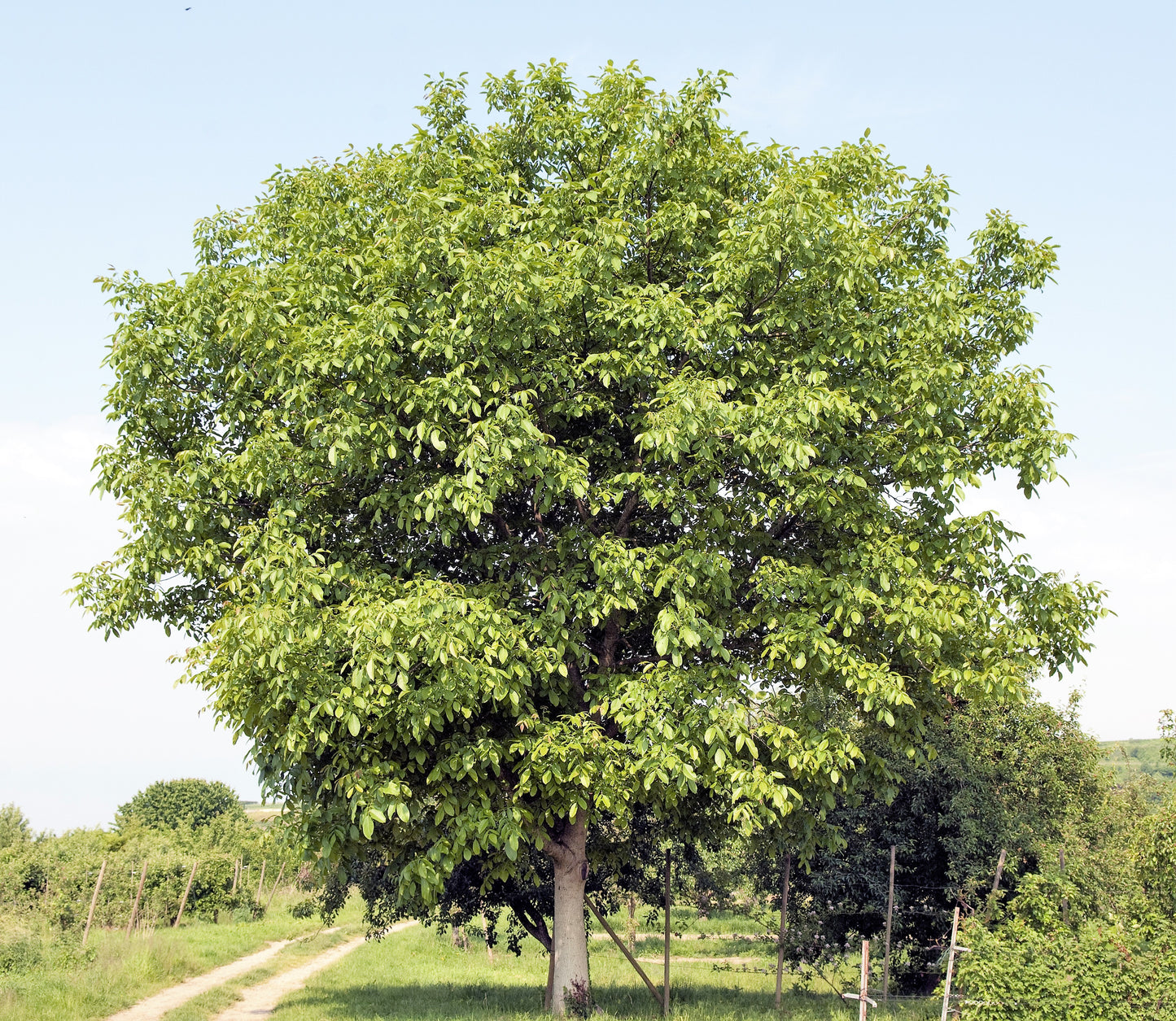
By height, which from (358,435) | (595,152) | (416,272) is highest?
(595,152)

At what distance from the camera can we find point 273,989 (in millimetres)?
21703

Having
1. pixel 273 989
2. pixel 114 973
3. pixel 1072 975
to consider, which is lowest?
pixel 273 989

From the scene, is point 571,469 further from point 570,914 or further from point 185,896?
point 185,896

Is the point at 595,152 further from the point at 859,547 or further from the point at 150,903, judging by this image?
the point at 150,903

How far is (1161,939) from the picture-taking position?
1401 cm

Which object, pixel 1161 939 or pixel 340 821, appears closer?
pixel 340 821

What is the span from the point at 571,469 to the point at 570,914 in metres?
7.30

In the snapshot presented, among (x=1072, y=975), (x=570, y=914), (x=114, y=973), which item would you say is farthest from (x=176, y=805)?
(x=1072, y=975)

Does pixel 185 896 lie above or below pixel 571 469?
below

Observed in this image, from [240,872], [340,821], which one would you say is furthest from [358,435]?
[240,872]

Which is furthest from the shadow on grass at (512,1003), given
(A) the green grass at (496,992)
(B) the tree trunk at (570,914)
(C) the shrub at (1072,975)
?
(C) the shrub at (1072,975)

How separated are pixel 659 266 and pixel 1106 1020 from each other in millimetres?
12472

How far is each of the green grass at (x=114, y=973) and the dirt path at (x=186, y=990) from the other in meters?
0.20

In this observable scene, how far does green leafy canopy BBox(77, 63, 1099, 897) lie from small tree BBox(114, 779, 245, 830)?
62571 millimetres
